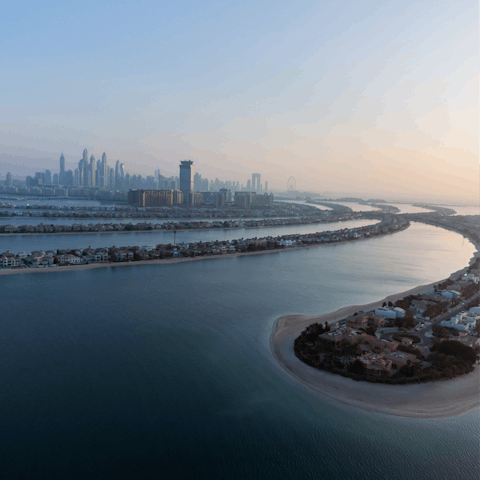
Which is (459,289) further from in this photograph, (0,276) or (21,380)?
(0,276)

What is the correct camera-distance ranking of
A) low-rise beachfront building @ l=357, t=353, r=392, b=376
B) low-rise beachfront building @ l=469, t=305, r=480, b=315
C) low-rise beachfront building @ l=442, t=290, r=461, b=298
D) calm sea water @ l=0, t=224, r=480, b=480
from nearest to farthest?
calm sea water @ l=0, t=224, r=480, b=480 → low-rise beachfront building @ l=357, t=353, r=392, b=376 → low-rise beachfront building @ l=469, t=305, r=480, b=315 → low-rise beachfront building @ l=442, t=290, r=461, b=298

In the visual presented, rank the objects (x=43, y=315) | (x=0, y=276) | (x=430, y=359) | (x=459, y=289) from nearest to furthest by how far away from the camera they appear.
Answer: (x=430, y=359) < (x=43, y=315) < (x=459, y=289) < (x=0, y=276)

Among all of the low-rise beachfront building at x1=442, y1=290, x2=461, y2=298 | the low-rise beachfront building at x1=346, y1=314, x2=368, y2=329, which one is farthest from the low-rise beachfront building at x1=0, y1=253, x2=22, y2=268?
the low-rise beachfront building at x1=442, y1=290, x2=461, y2=298

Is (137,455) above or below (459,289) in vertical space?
below

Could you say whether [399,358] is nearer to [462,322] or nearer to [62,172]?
[462,322]

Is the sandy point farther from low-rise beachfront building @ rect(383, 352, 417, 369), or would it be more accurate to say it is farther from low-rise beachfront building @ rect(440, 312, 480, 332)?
low-rise beachfront building @ rect(440, 312, 480, 332)

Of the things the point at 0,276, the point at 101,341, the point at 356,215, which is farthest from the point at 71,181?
the point at 101,341

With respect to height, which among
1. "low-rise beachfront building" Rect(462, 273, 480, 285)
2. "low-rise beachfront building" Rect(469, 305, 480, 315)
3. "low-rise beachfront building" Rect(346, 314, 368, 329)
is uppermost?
"low-rise beachfront building" Rect(462, 273, 480, 285)

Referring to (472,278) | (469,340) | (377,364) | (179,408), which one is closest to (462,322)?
(469,340)

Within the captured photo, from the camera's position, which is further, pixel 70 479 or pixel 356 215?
pixel 356 215
